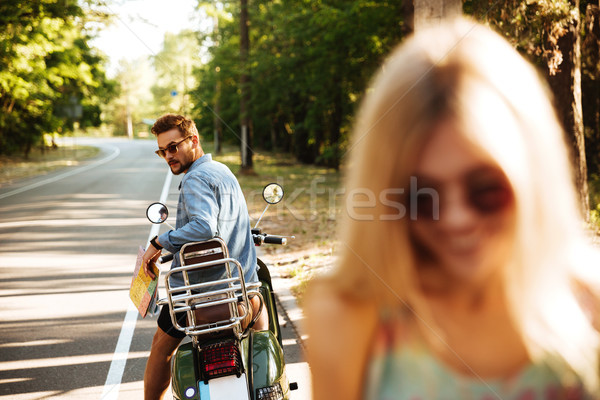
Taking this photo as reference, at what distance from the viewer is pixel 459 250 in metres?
0.95

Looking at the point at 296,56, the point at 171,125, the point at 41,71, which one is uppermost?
the point at 41,71

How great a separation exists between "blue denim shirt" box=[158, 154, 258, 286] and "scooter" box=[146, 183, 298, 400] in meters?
0.17

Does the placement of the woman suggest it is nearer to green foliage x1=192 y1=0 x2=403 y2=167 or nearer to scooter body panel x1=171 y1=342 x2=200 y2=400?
scooter body panel x1=171 y1=342 x2=200 y2=400

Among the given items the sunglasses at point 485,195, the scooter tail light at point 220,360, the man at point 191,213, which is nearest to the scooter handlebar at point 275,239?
the man at point 191,213

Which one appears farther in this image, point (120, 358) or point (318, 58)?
point (318, 58)

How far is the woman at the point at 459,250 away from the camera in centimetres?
93

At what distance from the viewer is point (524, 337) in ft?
3.34

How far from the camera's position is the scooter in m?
2.61

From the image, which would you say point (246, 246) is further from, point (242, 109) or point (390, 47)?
point (242, 109)

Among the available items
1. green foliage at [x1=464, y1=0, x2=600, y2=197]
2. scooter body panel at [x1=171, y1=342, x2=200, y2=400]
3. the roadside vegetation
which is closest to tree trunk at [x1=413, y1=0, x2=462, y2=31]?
the roadside vegetation

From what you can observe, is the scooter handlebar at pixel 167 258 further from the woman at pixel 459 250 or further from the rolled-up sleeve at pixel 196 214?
the woman at pixel 459 250

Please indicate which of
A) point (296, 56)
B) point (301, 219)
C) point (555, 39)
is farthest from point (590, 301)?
point (296, 56)

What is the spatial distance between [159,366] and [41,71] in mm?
25631

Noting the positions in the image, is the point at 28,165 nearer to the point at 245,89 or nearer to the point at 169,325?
the point at 245,89
